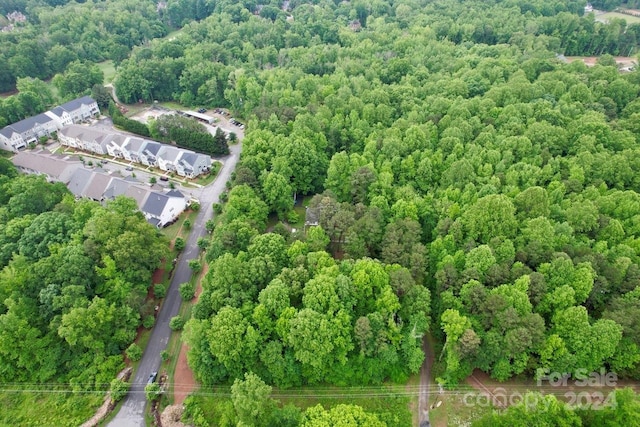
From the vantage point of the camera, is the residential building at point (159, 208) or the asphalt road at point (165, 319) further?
the residential building at point (159, 208)

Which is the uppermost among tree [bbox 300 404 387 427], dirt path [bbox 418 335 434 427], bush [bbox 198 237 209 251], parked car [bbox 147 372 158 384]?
tree [bbox 300 404 387 427]

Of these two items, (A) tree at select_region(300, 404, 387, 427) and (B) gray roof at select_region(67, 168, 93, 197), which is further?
(B) gray roof at select_region(67, 168, 93, 197)

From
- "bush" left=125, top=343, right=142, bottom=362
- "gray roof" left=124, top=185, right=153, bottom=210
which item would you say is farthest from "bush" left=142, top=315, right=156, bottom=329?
"gray roof" left=124, top=185, right=153, bottom=210

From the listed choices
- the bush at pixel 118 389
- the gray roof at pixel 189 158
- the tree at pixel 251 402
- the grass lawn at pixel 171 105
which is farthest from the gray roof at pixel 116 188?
the tree at pixel 251 402

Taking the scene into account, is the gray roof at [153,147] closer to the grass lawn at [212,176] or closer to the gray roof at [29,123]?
the grass lawn at [212,176]

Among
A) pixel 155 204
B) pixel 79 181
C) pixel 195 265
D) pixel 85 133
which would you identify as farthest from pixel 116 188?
pixel 85 133

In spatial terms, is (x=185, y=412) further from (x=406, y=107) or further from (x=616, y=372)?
(x=406, y=107)

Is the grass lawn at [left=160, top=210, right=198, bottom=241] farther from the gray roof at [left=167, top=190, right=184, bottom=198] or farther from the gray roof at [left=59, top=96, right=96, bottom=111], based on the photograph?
the gray roof at [left=59, top=96, right=96, bottom=111]
